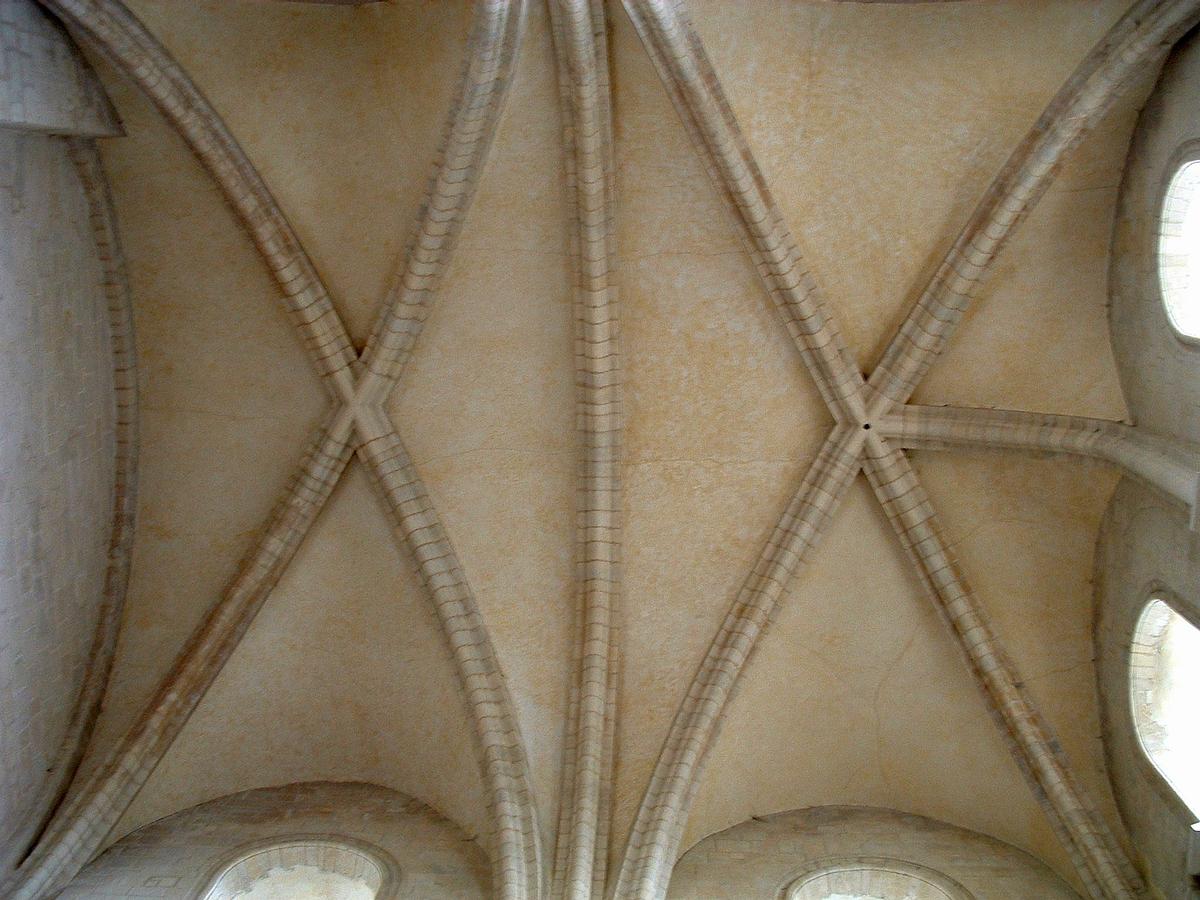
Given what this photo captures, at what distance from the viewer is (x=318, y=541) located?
32.8 feet

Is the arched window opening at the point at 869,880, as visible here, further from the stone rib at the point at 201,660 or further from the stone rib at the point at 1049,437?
the stone rib at the point at 201,660

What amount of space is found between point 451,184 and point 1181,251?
16.5ft

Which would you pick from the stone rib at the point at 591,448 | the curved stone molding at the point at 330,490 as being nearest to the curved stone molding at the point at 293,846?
the curved stone molding at the point at 330,490

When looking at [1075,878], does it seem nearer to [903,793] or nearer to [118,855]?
[903,793]

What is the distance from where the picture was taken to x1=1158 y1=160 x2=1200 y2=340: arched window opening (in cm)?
762

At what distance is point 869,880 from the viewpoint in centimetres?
929

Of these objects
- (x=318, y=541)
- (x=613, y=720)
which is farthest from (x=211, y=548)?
(x=613, y=720)

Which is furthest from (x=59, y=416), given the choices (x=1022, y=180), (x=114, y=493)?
(x=1022, y=180)

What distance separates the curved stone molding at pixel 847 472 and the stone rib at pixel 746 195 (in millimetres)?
10

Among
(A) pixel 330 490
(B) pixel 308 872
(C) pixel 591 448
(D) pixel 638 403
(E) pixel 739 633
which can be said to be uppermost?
(D) pixel 638 403

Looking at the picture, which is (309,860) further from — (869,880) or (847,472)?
(847,472)

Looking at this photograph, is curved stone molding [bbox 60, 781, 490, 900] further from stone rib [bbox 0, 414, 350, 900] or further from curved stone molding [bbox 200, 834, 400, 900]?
stone rib [bbox 0, 414, 350, 900]

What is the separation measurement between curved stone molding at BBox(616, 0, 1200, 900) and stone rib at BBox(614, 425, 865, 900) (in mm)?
10

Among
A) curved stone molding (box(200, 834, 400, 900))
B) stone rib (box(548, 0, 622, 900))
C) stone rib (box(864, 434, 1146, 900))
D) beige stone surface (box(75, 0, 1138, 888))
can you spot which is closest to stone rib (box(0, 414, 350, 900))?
beige stone surface (box(75, 0, 1138, 888))
